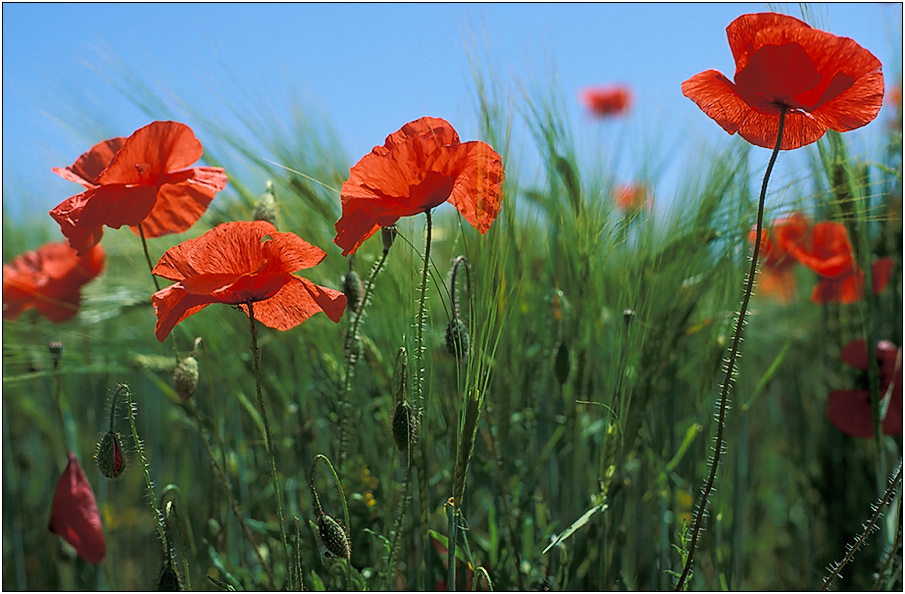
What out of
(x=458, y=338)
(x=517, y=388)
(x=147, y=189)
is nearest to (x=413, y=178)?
(x=458, y=338)

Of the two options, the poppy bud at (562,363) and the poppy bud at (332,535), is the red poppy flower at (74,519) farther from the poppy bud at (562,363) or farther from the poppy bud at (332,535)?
the poppy bud at (562,363)

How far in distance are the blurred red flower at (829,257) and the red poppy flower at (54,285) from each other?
2.97 ft

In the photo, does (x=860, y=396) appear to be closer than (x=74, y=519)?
No

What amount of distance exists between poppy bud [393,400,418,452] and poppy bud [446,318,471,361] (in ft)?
0.17

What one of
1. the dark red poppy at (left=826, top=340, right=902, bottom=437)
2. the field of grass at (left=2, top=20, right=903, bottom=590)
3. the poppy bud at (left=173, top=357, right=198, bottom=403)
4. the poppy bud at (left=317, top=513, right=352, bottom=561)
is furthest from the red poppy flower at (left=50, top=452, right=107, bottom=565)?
the dark red poppy at (left=826, top=340, right=902, bottom=437)

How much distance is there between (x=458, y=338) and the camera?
1.66 feet

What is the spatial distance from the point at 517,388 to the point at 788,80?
0.43 metres

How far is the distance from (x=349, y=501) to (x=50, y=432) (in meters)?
0.84

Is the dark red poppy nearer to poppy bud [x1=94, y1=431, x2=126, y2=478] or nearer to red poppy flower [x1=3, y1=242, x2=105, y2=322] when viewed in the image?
poppy bud [x1=94, y1=431, x2=126, y2=478]

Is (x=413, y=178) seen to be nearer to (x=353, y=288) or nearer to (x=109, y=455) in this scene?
(x=353, y=288)

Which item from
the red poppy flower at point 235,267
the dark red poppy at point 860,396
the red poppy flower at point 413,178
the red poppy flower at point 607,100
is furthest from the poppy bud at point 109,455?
the red poppy flower at point 607,100

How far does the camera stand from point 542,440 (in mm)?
895

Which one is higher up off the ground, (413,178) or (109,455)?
(413,178)

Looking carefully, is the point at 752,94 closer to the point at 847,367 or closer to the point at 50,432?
the point at 847,367
